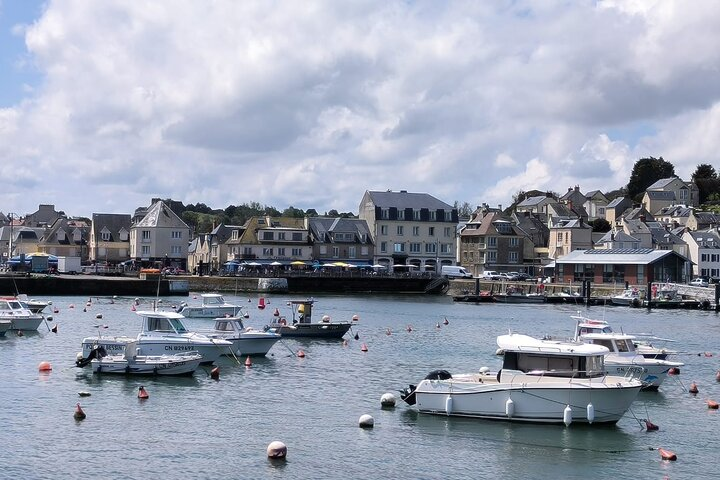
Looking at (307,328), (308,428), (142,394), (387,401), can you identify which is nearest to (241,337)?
(307,328)

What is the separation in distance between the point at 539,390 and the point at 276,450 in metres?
10.5

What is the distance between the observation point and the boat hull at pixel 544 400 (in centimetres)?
3672

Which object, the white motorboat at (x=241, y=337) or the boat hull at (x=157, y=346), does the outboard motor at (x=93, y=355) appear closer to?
the boat hull at (x=157, y=346)

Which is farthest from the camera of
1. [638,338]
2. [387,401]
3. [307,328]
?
[307,328]

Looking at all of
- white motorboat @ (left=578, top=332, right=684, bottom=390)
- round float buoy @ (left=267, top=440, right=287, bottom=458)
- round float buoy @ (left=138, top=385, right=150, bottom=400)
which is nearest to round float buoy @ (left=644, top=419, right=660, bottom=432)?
white motorboat @ (left=578, top=332, right=684, bottom=390)

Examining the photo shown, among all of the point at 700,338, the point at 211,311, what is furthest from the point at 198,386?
the point at 700,338

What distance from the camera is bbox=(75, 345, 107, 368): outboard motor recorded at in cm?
4859

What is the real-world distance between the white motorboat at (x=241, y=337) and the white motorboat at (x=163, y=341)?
9.71 ft

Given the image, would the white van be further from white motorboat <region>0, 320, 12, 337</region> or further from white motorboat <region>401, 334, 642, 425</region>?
white motorboat <region>401, 334, 642, 425</region>

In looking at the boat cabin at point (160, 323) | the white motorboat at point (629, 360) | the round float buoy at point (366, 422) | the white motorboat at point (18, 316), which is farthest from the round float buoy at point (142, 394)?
the white motorboat at point (18, 316)

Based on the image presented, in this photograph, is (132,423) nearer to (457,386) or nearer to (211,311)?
(457,386)

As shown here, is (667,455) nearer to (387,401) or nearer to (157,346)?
(387,401)

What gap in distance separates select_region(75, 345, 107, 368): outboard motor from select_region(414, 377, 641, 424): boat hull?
63.3 ft

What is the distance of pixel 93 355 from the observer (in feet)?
159
